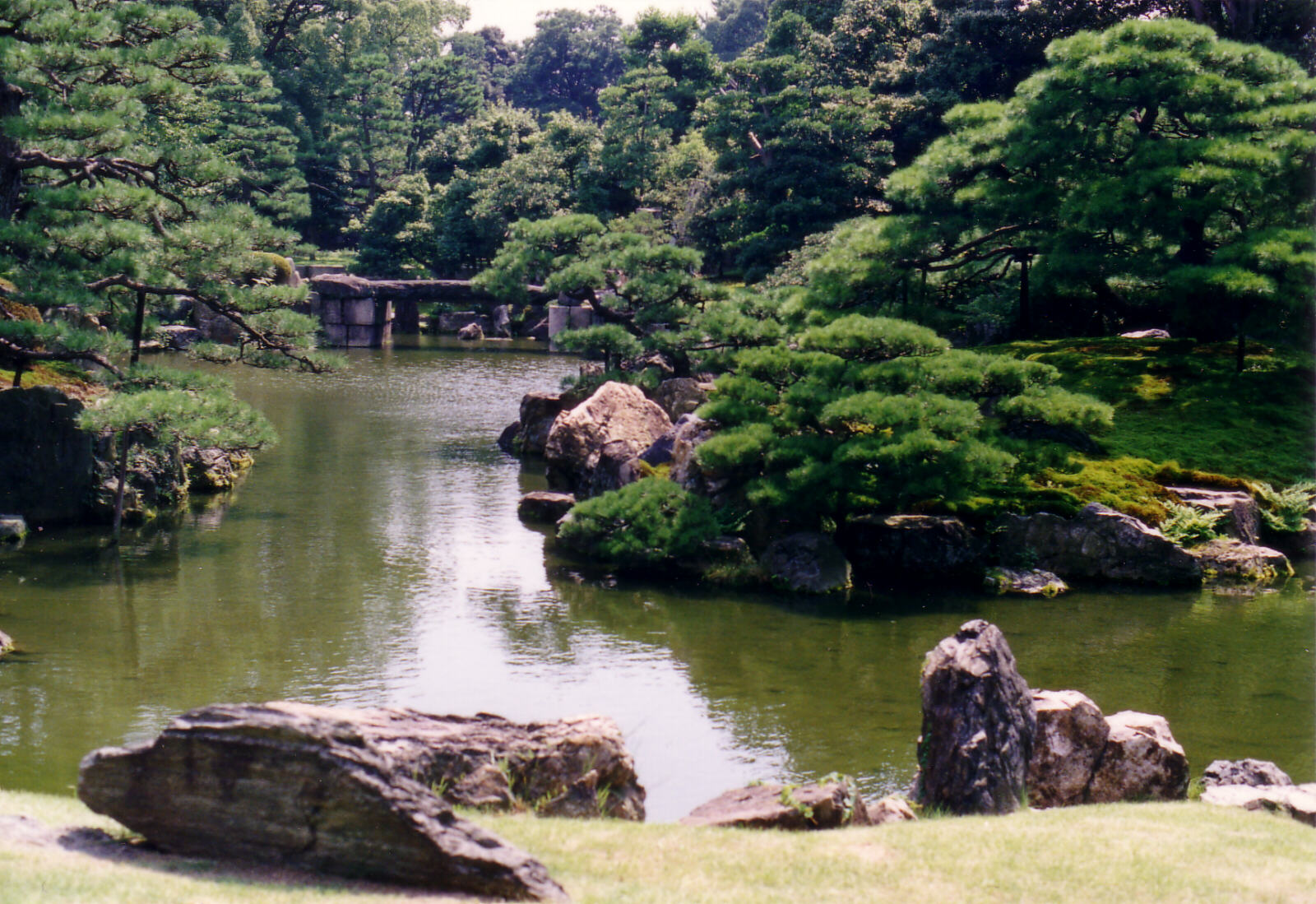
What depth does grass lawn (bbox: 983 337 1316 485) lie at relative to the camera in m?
16.2

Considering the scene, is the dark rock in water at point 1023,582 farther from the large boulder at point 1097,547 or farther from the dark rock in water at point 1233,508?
the dark rock in water at point 1233,508

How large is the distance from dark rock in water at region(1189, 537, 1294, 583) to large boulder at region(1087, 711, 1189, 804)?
22.8 feet

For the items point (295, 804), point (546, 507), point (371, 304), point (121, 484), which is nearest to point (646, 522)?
point (546, 507)

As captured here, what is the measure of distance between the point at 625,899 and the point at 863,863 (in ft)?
4.28

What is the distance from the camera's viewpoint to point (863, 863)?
5762 millimetres

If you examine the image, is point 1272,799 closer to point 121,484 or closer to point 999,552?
point 999,552

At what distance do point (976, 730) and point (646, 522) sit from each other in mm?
7008

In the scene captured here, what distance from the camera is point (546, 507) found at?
17.0 metres

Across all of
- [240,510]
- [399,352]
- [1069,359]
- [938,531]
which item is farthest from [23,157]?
[399,352]

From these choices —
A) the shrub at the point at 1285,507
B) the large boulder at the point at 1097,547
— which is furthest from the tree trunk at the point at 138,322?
the shrub at the point at 1285,507

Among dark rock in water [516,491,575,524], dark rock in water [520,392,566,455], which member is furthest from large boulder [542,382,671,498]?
dark rock in water [520,392,566,455]

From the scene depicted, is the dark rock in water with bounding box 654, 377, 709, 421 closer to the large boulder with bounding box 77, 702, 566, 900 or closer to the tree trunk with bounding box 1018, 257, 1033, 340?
the tree trunk with bounding box 1018, 257, 1033, 340

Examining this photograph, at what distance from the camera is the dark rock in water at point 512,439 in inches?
882

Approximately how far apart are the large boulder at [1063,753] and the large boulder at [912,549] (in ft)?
19.8
